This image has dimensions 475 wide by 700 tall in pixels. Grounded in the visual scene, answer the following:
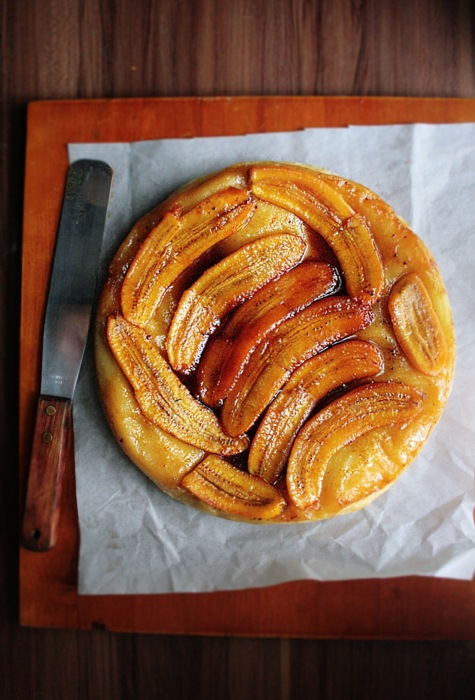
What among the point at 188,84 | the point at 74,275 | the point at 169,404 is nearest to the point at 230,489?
the point at 169,404

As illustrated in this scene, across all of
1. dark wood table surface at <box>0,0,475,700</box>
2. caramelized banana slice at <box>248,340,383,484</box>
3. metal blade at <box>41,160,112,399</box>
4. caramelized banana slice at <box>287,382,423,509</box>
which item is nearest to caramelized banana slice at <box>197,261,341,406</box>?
caramelized banana slice at <box>248,340,383,484</box>

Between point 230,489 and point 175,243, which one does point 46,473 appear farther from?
point 175,243

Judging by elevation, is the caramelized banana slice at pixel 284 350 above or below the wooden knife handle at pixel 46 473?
above

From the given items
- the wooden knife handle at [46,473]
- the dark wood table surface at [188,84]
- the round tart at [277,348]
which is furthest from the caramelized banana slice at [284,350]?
the dark wood table surface at [188,84]

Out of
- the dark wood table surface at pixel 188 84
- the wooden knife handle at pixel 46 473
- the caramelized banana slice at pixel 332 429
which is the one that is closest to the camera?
the caramelized banana slice at pixel 332 429

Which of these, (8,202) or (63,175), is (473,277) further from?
(8,202)

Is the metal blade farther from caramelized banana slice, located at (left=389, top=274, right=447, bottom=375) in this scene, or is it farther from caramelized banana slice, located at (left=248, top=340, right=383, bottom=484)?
caramelized banana slice, located at (left=389, top=274, right=447, bottom=375)

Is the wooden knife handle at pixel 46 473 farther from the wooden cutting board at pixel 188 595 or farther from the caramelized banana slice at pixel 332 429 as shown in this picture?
the caramelized banana slice at pixel 332 429

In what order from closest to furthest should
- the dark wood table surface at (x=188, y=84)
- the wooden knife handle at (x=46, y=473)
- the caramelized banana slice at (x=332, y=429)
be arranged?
the caramelized banana slice at (x=332, y=429) → the wooden knife handle at (x=46, y=473) → the dark wood table surface at (x=188, y=84)
